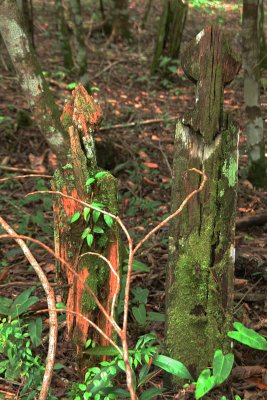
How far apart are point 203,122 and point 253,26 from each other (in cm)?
333

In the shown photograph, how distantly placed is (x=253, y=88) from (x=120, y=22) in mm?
9067

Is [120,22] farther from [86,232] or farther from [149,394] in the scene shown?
[149,394]

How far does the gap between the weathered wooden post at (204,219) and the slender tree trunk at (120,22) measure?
38.5 ft

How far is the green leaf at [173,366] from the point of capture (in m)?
2.24

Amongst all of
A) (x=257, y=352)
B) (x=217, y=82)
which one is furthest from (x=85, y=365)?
(x=217, y=82)

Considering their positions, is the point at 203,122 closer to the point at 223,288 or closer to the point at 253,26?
the point at 223,288

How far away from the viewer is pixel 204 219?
93.4 inches

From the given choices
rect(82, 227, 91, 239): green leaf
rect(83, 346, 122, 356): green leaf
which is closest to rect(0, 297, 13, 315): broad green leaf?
rect(83, 346, 122, 356): green leaf

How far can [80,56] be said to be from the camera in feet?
26.9

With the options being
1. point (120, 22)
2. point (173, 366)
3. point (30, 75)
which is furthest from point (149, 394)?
point (120, 22)

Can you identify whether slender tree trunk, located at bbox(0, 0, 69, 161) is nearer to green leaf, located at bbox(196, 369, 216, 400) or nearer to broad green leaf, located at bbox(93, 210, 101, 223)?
broad green leaf, located at bbox(93, 210, 101, 223)

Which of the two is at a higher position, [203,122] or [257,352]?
[203,122]

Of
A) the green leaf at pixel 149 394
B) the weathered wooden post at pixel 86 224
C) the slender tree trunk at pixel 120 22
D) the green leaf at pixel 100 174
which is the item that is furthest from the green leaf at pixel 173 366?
the slender tree trunk at pixel 120 22

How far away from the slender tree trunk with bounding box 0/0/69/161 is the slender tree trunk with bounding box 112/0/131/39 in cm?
956
